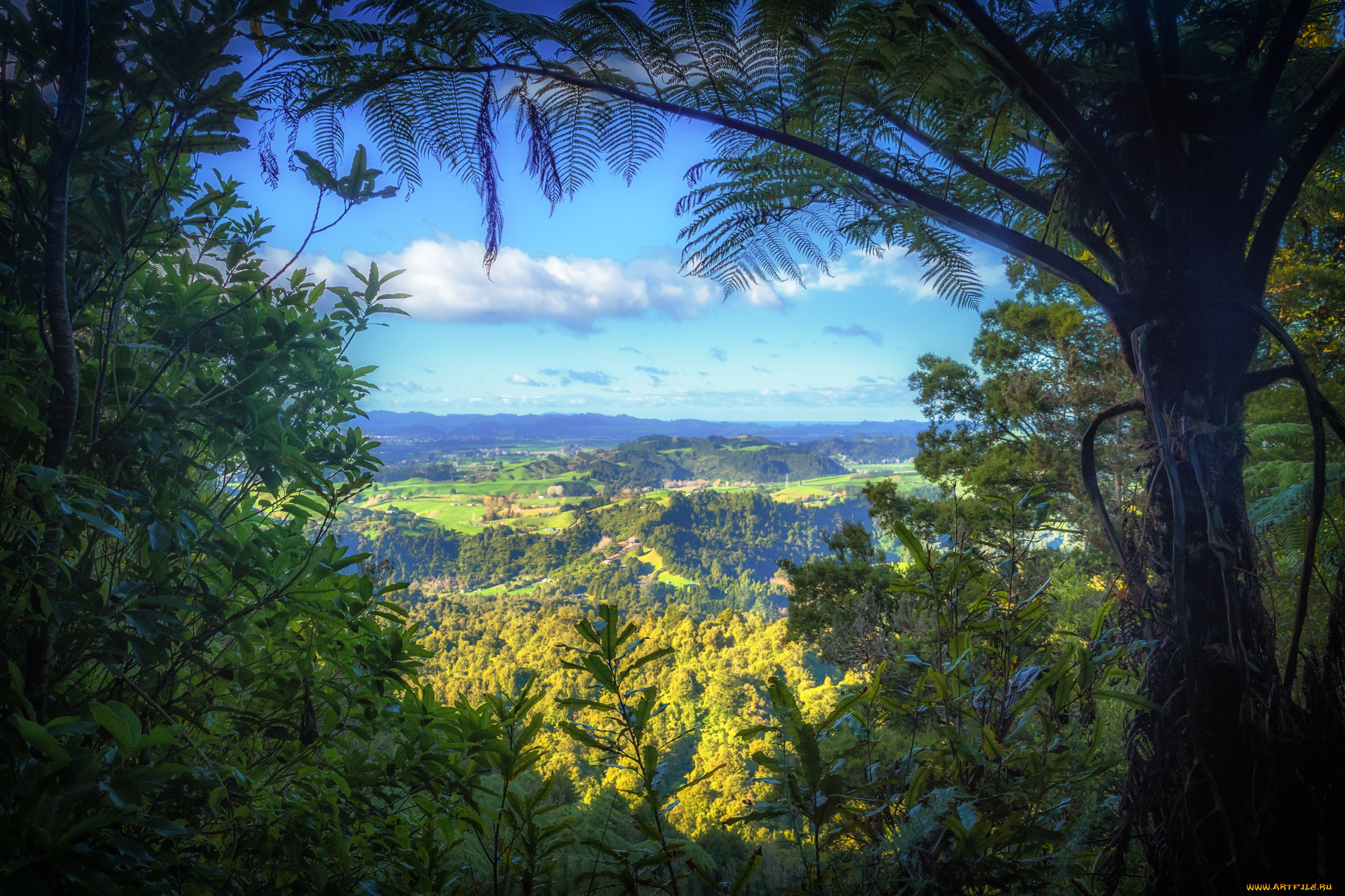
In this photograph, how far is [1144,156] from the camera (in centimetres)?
100

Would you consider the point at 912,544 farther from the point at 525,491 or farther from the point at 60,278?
the point at 525,491

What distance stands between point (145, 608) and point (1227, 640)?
61.7 inches

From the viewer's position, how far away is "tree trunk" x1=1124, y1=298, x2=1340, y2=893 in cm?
73

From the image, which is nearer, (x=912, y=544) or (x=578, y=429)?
(x=912, y=544)

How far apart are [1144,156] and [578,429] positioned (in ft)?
79.9

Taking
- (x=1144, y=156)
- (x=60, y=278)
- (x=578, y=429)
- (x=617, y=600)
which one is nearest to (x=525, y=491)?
(x=578, y=429)

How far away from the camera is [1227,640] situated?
82cm

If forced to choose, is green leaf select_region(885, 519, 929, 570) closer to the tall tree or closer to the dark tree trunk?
the tall tree

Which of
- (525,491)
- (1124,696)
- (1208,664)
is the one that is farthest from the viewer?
(525,491)

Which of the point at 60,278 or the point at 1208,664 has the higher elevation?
the point at 60,278

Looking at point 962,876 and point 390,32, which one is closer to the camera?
point 962,876

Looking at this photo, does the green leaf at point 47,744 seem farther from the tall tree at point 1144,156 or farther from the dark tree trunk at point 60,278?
the tall tree at point 1144,156

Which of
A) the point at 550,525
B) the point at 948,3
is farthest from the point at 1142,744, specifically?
the point at 550,525

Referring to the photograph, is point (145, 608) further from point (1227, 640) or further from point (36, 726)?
point (1227, 640)
